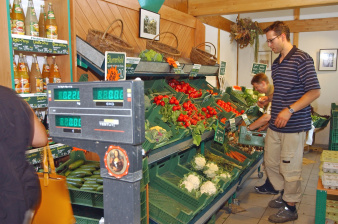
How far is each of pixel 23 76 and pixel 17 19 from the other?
48 cm

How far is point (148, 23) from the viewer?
450cm

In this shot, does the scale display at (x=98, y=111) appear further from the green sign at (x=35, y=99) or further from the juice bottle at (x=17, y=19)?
the juice bottle at (x=17, y=19)

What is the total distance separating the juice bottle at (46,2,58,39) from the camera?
2861 millimetres

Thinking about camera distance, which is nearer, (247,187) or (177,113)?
(177,113)

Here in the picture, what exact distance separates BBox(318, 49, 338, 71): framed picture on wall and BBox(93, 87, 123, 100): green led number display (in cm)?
798

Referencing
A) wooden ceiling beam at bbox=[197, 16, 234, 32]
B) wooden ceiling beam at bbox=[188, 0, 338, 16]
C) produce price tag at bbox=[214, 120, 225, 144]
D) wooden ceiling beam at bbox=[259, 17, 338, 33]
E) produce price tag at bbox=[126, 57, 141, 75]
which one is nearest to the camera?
produce price tag at bbox=[126, 57, 141, 75]

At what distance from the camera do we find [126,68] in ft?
9.71

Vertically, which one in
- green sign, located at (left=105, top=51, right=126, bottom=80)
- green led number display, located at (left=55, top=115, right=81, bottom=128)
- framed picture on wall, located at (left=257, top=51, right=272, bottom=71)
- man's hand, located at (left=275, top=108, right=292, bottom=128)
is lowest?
man's hand, located at (left=275, top=108, right=292, bottom=128)

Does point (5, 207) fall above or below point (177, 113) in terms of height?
below

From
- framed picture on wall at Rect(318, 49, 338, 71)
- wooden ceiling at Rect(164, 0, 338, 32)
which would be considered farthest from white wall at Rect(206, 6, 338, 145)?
wooden ceiling at Rect(164, 0, 338, 32)

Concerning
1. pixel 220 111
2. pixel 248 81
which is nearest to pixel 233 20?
pixel 248 81

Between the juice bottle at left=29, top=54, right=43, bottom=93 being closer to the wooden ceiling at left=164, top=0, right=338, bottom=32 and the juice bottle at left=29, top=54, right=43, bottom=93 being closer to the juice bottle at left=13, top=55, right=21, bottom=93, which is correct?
the juice bottle at left=13, top=55, right=21, bottom=93

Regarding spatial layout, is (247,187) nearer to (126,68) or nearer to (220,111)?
(220,111)

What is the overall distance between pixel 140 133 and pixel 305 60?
264cm
